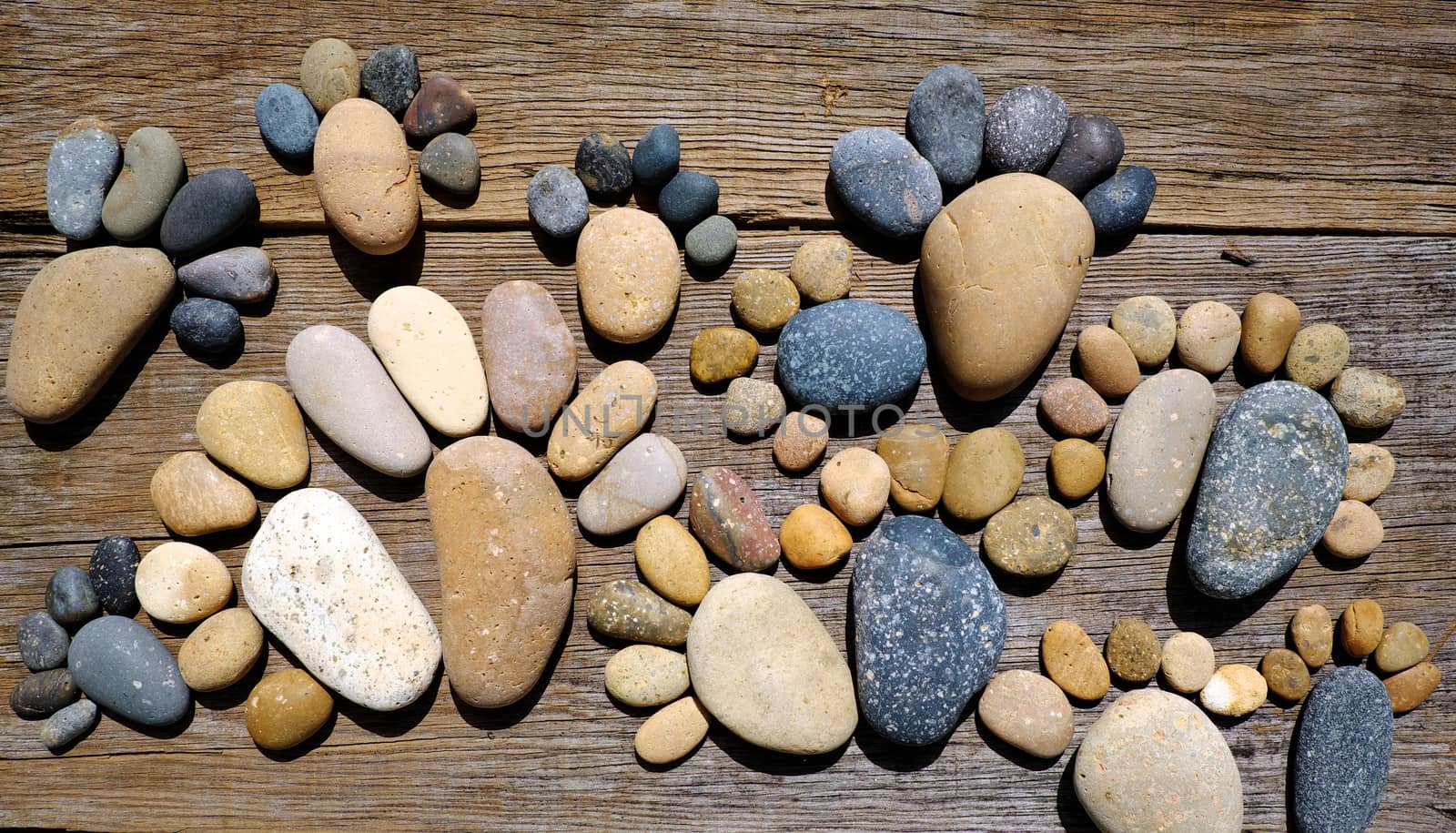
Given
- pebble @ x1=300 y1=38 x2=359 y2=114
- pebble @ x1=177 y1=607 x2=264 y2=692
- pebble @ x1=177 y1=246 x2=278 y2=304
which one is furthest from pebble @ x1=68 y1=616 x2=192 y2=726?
pebble @ x1=300 y1=38 x2=359 y2=114

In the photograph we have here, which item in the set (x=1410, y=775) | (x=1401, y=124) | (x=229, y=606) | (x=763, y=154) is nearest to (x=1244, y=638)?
(x=1410, y=775)

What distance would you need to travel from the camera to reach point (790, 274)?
1.64 m

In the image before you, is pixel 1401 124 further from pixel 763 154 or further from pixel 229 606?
pixel 229 606

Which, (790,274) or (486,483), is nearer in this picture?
(486,483)

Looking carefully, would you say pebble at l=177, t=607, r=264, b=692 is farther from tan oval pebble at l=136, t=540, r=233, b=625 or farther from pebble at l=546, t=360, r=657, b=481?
pebble at l=546, t=360, r=657, b=481

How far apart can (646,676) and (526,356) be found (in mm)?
691

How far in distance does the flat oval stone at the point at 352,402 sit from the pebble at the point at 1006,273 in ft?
3.65

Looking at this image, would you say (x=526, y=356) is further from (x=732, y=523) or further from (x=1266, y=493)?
(x=1266, y=493)

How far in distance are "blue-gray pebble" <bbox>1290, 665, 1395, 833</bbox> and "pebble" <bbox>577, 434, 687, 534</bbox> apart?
1426 millimetres

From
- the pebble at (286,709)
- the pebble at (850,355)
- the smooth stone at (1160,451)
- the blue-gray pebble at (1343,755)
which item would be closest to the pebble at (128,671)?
the pebble at (286,709)

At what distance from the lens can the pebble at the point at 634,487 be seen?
5.15 ft

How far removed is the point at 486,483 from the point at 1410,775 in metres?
2.11

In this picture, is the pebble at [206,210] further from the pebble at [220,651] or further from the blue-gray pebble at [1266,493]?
the blue-gray pebble at [1266,493]

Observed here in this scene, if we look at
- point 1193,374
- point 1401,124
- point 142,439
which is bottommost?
point 142,439
